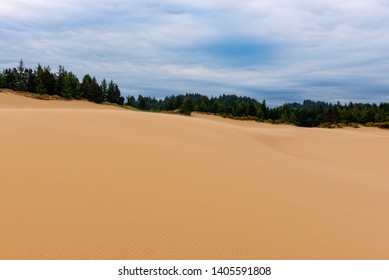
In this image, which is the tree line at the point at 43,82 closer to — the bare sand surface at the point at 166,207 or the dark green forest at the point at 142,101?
the dark green forest at the point at 142,101

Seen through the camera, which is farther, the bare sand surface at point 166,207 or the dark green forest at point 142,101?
the dark green forest at point 142,101

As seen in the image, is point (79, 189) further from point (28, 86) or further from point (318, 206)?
point (28, 86)

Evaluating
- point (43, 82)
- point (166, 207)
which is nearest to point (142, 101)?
point (43, 82)

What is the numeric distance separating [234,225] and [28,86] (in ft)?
190

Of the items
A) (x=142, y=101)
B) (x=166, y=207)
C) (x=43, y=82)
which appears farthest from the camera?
(x=142, y=101)

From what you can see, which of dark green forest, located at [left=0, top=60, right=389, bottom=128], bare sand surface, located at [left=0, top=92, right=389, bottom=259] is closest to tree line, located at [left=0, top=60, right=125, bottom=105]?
dark green forest, located at [left=0, top=60, right=389, bottom=128]

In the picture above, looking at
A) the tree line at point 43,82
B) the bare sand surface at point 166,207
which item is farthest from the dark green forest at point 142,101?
the bare sand surface at point 166,207

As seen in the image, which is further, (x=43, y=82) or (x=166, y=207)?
(x=43, y=82)

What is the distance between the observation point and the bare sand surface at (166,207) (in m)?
4.48

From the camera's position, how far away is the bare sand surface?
4.48 metres

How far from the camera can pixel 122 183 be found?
675 centimetres

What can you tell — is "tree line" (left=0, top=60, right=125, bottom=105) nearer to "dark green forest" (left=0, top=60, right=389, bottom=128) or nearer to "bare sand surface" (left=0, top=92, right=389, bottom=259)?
"dark green forest" (left=0, top=60, right=389, bottom=128)

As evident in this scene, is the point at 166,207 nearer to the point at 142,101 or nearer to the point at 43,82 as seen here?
the point at 43,82

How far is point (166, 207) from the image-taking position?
5.77m
